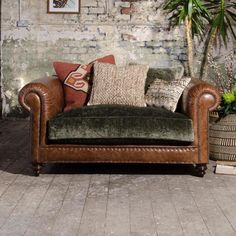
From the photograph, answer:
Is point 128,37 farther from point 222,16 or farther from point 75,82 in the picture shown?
point 75,82

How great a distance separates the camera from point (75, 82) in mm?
4059

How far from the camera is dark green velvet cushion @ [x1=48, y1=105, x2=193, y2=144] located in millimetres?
3408

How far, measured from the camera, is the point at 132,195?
3.07 meters

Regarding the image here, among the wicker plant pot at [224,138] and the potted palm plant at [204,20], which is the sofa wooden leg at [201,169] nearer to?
the wicker plant pot at [224,138]

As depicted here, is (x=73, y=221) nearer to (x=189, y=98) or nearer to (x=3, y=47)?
(x=189, y=98)

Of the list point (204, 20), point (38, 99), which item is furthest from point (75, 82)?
point (204, 20)

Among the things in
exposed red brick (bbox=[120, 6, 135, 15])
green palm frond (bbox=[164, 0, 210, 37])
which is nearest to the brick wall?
exposed red brick (bbox=[120, 6, 135, 15])

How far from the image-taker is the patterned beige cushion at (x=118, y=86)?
3871 millimetres

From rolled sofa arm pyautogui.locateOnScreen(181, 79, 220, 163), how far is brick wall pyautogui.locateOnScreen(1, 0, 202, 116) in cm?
313

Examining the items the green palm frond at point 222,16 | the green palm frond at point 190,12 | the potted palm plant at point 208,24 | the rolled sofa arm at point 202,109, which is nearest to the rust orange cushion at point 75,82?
the rolled sofa arm at point 202,109

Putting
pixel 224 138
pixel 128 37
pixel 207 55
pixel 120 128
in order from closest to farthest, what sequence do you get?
pixel 120 128 < pixel 224 138 < pixel 207 55 < pixel 128 37

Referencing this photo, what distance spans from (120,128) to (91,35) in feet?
11.0

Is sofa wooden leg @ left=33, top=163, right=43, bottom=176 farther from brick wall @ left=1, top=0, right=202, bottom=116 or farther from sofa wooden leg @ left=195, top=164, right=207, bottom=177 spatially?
brick wall @ left=1, top=0, right=202, bottom=116

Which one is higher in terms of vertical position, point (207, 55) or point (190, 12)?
point (190, 12)
